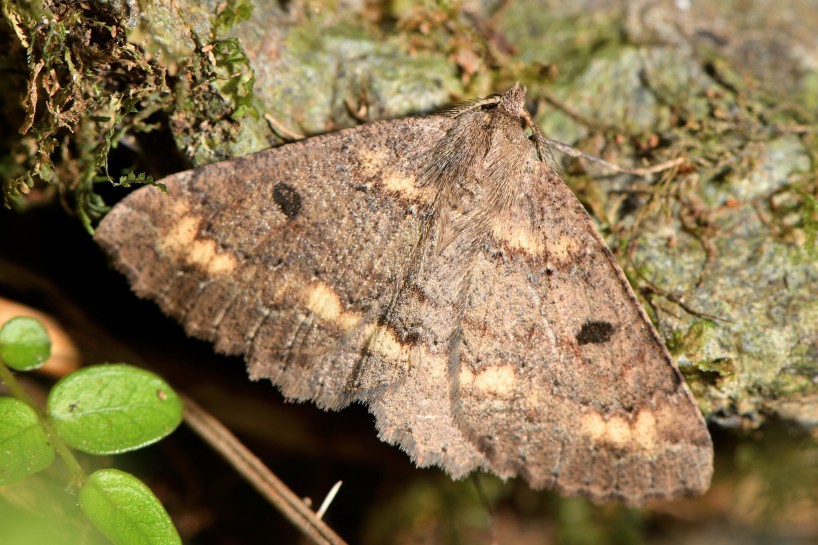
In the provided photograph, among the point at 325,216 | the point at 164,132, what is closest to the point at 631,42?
the point at 325,216

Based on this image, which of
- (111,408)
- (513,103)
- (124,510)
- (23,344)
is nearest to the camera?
(124,510)

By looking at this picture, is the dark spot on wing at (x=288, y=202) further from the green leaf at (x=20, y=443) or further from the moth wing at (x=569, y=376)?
the green leaf at (x=20, y=443)

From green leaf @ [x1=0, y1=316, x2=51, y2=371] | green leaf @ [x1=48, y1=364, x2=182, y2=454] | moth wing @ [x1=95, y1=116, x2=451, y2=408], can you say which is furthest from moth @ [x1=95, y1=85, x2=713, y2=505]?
green leaf @ [x1=0, y1=316, x2=51, y2=371]

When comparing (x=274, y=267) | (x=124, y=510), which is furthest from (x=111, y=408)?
(x=274, y=267)

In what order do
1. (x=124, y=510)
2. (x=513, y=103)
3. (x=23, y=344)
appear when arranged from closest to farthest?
(x=124, y=510) < (x=23, y=344) < (x=513, y=103)

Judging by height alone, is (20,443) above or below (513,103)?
below

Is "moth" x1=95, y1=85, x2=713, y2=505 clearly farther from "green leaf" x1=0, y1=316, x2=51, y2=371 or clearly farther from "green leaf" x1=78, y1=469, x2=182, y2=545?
"green leaf" x1=78, y1=469, x2=182, y2=545

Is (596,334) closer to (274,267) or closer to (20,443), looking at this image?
(274,267)
